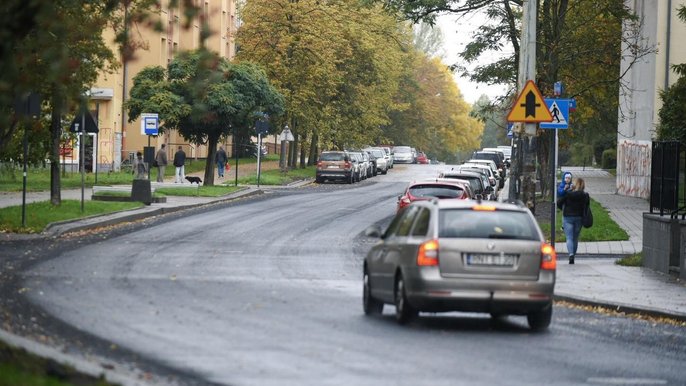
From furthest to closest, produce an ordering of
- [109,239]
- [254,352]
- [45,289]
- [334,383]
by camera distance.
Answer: [109,239], [45,289], [254,352], [334,383]

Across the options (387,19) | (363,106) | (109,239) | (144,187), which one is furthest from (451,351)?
(387,19)

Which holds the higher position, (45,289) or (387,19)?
(387,19)

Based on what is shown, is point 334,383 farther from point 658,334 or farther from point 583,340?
point 658,334

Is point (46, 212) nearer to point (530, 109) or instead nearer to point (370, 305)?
point (530, 109)

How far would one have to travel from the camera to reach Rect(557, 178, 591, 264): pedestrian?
2820 centimetres

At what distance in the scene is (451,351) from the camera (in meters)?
14.3

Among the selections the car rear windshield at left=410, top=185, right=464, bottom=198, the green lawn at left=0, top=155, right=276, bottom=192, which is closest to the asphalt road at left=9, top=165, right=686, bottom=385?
the car rear windshield at left=410, top=185, right=464, bottom=198

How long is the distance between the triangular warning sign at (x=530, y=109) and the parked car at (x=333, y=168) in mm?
48247

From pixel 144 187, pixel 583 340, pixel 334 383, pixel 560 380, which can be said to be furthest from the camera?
pixel 144 187

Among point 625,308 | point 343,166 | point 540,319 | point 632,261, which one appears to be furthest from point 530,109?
point 343,166

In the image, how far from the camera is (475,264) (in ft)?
53.3

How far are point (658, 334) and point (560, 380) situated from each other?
516 centimetres

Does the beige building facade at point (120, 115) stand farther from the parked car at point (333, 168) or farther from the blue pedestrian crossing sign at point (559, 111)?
the blue pedestrian crossing sign at point (559, 111)

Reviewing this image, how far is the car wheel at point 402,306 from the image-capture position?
54.0 feet
